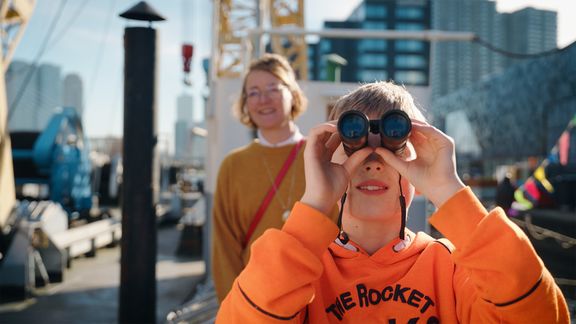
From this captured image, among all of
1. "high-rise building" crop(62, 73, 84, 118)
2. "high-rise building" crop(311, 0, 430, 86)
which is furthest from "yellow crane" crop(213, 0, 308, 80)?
"high-rise building" crop(311, 0, 430, 86)

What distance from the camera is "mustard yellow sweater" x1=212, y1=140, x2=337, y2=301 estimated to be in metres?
2.36

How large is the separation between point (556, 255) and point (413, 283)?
9699mm

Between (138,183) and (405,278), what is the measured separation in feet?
9.17

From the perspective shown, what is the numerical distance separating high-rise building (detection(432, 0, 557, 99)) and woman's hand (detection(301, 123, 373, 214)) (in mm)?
126319

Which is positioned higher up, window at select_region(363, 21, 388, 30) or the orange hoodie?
window at select_region(363, 21, 388, 30)

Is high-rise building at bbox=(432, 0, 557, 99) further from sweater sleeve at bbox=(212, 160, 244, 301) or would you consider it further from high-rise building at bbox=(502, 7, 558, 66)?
sweater sleeve at bbox=(212, 160, 244, 301)

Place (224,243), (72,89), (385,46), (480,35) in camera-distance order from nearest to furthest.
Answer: (224,243) → (72,89) → (385,46) → (480,35)

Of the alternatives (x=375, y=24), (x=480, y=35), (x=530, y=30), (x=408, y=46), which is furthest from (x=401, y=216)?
(x=530, y=30)

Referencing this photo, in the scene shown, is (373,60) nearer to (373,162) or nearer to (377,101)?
(377,101)

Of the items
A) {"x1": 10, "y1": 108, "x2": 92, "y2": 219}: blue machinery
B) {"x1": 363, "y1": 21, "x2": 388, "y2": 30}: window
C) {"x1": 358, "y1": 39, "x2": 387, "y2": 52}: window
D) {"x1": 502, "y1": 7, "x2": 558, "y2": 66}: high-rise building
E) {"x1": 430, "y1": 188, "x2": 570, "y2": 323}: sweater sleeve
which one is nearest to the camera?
{"x1": 430, "y1": 188, "x2": 570, "y2": 323}: sweater sleeve

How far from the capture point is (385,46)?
297 ft

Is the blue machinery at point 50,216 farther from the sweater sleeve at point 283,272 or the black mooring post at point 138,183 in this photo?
the sweater sleeve at point 283,272

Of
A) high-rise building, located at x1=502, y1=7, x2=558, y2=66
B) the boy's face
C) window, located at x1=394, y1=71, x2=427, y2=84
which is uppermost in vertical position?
high-rise building, located at x1=502, y1=7, x2=558, y2=66

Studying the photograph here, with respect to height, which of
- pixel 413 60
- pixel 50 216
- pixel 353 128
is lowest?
pixel 50 216
